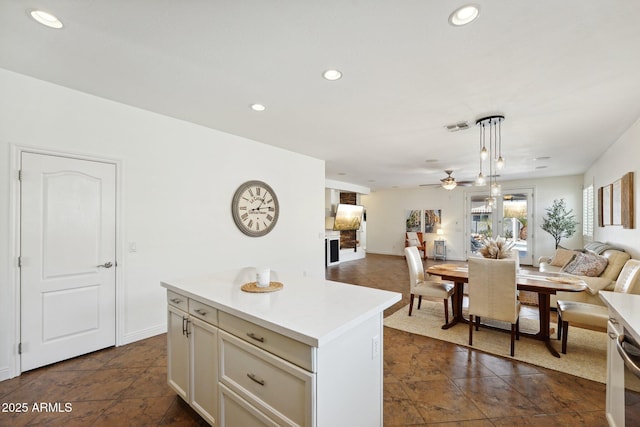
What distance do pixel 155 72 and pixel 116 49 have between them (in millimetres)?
326

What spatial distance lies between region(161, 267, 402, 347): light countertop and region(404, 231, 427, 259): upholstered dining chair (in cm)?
802

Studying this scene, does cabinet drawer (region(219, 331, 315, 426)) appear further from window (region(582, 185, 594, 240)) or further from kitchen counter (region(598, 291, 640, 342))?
window (region(582, 185, 594, 240))

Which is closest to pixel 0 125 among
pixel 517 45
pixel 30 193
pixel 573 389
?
pixel 30 193

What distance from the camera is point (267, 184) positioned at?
444cm

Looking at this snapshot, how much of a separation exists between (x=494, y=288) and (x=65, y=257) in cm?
423

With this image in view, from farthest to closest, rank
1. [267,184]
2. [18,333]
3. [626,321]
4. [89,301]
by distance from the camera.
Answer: [267,184]
[89,301]
[18,333]
[626,321]

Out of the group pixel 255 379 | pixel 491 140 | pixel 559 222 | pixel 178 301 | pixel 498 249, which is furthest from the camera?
pixel 559 222

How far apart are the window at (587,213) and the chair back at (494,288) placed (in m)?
5.14

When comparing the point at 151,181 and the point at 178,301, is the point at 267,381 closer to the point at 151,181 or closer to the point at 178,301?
the point at 178,301

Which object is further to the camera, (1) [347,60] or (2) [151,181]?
(2) [151,181]

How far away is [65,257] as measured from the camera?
258 cm

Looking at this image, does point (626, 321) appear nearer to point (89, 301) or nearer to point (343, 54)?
point (343, 54)

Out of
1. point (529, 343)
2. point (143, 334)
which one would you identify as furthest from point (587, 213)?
point (143, 334)

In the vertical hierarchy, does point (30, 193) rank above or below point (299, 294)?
above
